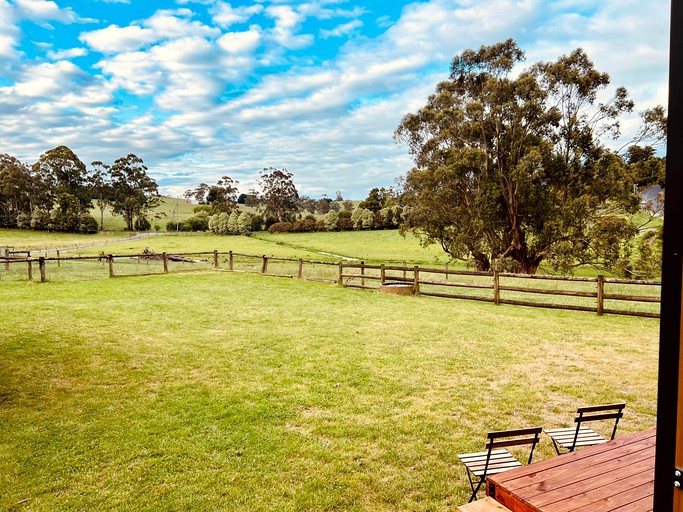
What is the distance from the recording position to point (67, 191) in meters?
62.8

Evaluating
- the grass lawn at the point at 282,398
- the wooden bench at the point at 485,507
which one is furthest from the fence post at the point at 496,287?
the wooden bench at the point at 485,507

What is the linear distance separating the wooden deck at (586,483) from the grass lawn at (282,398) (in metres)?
0.97

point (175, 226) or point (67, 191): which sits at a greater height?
point (67, 191)

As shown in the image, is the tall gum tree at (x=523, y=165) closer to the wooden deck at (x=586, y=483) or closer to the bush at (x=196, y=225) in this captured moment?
the wooden deck at (x=586, y=483)

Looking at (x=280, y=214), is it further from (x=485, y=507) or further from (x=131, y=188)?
(x=485, y=507)

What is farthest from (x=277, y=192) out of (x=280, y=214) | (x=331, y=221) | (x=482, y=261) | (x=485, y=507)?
(x=485, y=507)

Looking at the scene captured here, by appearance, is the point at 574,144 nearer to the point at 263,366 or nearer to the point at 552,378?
the point at 552,378

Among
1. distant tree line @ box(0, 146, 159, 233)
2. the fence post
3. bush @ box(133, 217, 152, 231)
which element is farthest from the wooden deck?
bush @ box(133, 217, 152, 231)

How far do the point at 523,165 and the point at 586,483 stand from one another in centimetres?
2081

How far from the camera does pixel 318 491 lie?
3846 millimetres

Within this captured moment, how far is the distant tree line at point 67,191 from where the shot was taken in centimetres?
5634

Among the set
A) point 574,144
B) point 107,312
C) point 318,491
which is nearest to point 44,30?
point 107,312

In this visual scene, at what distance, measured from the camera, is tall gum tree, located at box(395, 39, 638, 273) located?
71.2 ft

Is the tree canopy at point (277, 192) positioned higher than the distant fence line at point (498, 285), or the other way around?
the tree canopy at point (277, 192)
